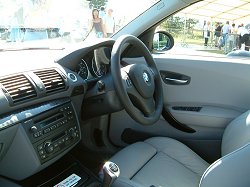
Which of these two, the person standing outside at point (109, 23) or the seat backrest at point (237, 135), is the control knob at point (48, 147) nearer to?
the seat backrest at point (237, 135)

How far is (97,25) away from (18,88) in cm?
102

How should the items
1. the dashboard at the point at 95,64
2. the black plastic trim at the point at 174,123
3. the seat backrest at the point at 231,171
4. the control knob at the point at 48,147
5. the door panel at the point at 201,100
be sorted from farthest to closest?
the black plastic trim at the point at 174,123
the door panel at the point at 201,100
the dashboard at the point at 95,64
the control knob at the point at 48,147
the seat backrest at the point at 231,171

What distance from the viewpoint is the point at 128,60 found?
2.45 meters

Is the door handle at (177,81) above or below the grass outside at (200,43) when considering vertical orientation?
below

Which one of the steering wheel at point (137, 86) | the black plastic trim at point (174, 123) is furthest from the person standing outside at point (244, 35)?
the steering wheel at point (137, 86)

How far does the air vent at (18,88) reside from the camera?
1541 mm

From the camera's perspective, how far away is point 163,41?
2746mm

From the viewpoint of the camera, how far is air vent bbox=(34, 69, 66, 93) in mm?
1741

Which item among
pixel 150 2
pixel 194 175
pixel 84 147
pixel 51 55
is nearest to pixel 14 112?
pixel 51 55

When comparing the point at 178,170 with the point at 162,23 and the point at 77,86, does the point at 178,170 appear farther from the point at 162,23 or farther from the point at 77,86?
the point at 162,23

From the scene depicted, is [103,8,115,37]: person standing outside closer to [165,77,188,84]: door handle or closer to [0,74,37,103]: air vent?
[165,77,188,84]: door handle

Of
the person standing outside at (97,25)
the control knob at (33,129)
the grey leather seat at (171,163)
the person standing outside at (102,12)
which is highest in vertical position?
the person standing outside at (102,12)

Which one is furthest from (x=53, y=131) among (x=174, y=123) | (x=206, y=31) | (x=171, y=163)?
(x=206, y=31)

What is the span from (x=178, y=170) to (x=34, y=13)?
1.15 meters
